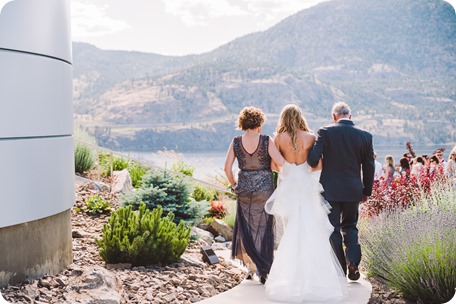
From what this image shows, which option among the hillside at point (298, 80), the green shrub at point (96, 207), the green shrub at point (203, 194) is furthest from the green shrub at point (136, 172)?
the hillside at point (298, 80)

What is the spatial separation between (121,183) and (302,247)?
258 inches

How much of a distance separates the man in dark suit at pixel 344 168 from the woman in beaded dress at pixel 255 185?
57cm

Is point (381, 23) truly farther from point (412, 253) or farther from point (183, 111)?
point (412, 253)

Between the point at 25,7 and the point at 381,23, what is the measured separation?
13782 cm

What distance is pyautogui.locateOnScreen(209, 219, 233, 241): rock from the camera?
11.8m

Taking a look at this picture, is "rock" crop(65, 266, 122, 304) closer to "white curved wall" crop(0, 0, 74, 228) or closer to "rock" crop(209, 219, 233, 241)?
"white curved wall" crop(0, 0, 74, 228)

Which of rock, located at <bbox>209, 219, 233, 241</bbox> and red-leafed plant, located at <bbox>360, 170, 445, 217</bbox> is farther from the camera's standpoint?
rock, located at <bbox>209, 219, 233, 241</bbox>

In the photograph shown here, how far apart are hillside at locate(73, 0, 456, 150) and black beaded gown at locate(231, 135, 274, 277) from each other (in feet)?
280

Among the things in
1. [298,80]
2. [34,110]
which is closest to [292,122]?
[34,110]

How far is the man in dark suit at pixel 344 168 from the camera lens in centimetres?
744

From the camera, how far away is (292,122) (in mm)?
7312

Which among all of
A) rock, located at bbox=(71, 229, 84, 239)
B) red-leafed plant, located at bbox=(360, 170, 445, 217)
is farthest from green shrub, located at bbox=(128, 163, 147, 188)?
red-leafed plant, located at bbox=(360, 170, 445, 217)

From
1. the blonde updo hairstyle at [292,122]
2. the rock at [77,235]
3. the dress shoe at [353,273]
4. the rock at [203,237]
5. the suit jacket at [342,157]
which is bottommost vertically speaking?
the rock at [203,237]

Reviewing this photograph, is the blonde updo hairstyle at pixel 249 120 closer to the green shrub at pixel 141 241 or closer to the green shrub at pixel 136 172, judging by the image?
the green shrub at pixel 141 241
